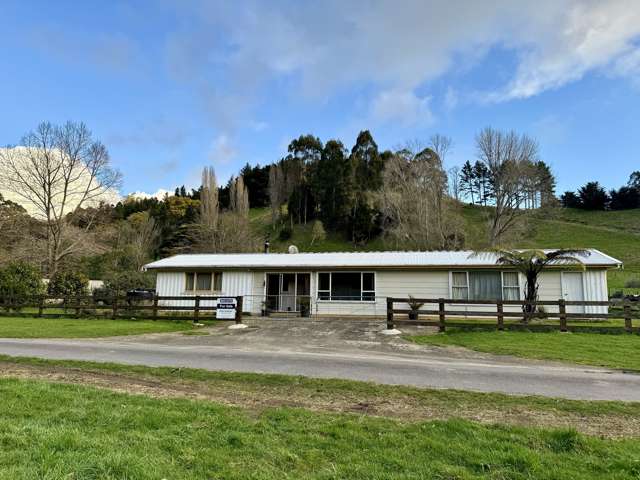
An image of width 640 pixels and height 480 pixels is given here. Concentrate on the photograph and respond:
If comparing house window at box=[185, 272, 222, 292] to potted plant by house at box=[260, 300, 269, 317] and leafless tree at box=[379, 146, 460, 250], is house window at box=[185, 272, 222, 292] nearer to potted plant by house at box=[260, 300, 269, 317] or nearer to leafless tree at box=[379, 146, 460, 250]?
potted plant by house at box=[260, 300, 269, 317]

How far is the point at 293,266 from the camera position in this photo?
21891mm

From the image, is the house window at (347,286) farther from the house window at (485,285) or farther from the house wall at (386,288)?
the house window at (485,285)

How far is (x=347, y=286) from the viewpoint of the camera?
2195cm

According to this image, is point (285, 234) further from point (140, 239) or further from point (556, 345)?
point (556, 345)

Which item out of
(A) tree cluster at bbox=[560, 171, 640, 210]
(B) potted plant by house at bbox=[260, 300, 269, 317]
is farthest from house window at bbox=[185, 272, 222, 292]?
(A) tree cluster at bbox=[560, 171, 640, 210]

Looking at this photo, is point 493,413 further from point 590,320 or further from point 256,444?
point 590,320

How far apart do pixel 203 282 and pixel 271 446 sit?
20.3m

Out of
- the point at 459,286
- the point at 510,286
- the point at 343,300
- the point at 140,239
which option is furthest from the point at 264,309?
the point at 140,239

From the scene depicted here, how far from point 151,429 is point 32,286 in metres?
23.9

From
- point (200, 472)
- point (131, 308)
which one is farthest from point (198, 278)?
point (200, 472)

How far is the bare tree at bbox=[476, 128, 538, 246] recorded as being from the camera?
33.1m

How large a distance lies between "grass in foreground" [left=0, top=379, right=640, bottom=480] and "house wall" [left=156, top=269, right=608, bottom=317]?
16215mm

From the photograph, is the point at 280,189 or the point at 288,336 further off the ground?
the point at 280,189

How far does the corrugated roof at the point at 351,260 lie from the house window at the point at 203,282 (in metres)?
0.62
